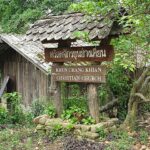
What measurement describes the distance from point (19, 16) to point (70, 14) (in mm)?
12204

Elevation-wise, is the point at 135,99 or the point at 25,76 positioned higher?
the point at 25,76

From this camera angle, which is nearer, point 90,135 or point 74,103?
point 90,135

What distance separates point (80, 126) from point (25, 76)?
7.03m

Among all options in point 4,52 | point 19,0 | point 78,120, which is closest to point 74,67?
point 78,120

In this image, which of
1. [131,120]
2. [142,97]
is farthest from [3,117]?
[142,97]

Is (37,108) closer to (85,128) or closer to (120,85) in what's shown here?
(120,85)

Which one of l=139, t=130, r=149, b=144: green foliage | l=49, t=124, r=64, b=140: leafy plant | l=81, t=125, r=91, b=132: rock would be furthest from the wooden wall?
l=139, t=130, r=149, b=144: green foliage

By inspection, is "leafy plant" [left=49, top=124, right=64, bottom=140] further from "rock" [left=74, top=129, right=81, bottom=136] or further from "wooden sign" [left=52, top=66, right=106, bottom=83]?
"wooden sign" [left=52, top=66, right=106, bottom=83]

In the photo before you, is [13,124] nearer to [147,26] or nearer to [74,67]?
[74,67]

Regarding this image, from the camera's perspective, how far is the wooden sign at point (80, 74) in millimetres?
7473

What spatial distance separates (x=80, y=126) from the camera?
7605 millimetres

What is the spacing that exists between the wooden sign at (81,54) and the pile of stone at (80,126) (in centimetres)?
139

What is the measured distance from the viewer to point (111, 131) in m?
7.70

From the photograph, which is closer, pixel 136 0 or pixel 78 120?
pixel 136 0
